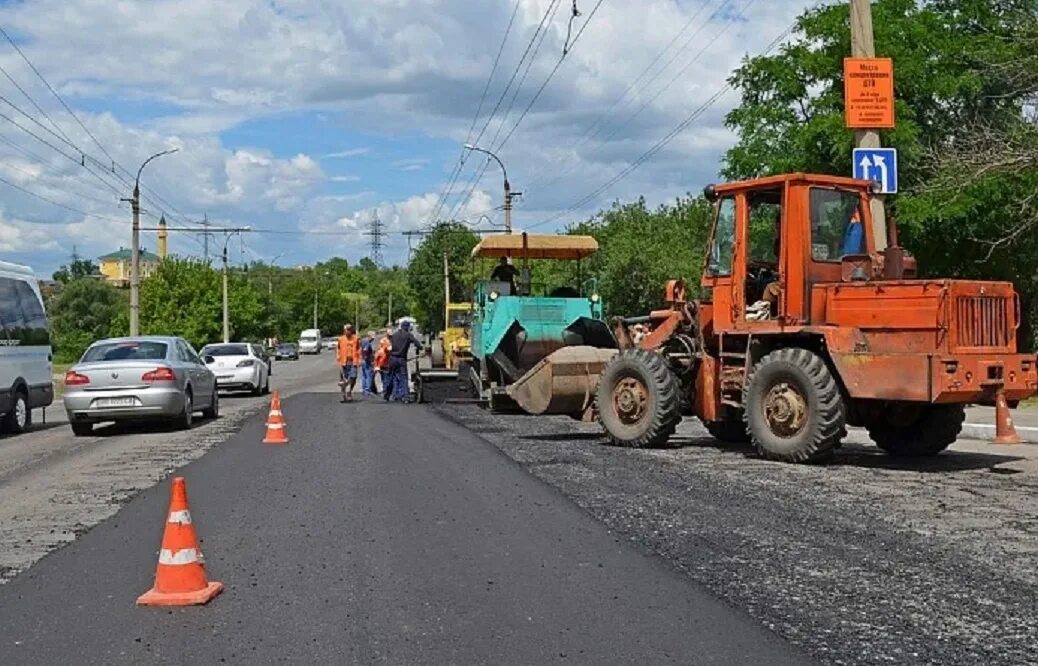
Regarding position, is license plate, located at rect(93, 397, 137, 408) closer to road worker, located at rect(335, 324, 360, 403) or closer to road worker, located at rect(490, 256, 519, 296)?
road worker, located at rect(490, 256, 519, 296)

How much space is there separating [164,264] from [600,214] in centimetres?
2694

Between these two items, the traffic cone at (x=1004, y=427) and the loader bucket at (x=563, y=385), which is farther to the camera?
the loader bucket at (x=563, y=385)

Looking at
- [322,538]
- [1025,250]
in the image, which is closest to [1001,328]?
[322,538]

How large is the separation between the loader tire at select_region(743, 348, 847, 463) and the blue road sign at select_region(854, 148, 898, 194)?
13.0ft

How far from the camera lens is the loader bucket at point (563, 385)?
16.6 m

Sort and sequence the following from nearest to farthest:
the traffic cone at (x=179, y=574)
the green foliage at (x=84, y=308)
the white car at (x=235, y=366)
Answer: the traffic cone at (x=179, y=574) → the white car at (x=235, y=366) → the green foliage at (x=84, y=308)

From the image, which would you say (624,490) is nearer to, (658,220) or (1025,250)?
(1025,250)

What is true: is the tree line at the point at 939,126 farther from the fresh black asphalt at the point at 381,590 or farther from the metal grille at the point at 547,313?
the fresh black asphalt at the point at 381,590

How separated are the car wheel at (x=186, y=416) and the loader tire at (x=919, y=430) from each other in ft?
34.1

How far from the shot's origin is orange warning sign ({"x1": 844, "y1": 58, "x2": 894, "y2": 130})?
1686 centimetres

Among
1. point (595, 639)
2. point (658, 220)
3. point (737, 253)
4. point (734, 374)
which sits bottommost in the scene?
point (595, 639)

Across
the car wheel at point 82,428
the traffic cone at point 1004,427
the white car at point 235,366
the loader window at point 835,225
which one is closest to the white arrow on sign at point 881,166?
the loader window at point 835,225

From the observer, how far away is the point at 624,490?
11.3 m

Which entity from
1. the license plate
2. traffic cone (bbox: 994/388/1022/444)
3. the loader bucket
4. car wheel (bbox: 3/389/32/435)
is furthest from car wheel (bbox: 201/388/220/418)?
traffic cone (bbox: 994/388/1022/444)
